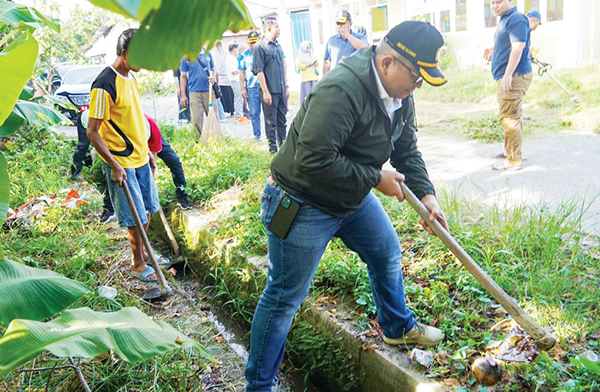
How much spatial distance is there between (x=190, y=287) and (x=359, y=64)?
304cm

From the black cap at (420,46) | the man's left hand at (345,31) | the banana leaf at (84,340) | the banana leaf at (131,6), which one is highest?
the man's left hand at (345,31)

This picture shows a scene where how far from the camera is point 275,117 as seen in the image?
7.18 metres

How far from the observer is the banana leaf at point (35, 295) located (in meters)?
1.92

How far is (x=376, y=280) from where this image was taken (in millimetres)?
2584

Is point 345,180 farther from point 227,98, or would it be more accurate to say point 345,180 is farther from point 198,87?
point 227,98

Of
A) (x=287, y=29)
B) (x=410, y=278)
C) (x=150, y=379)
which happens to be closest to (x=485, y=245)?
(x=410, y=278)

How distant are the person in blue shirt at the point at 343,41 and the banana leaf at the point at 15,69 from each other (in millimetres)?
6166

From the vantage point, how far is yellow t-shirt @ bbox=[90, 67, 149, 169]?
3371mm

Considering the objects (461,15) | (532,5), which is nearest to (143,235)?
(532,5)

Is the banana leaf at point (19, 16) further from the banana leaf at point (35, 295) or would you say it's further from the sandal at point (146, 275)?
the sandal at point (146, 275)

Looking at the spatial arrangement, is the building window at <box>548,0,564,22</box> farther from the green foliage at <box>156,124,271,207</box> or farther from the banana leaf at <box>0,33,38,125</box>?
the banana leaf at <box>0,33,38,125</box>

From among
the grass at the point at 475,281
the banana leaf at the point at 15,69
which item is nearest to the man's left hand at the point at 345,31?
the grass at the point at 475,281

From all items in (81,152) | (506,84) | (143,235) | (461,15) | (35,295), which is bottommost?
(143,235)

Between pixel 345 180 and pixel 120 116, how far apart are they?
2.17 metres
